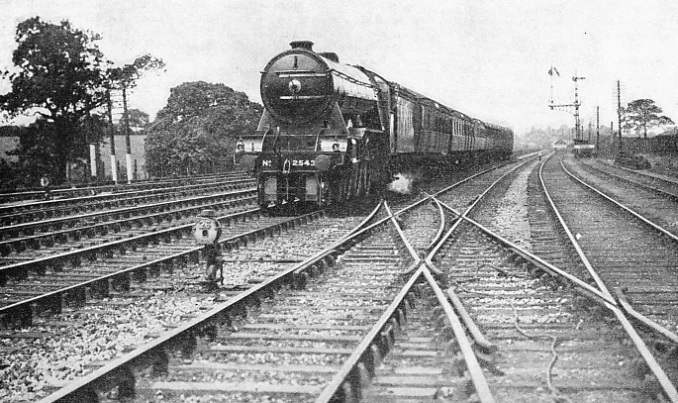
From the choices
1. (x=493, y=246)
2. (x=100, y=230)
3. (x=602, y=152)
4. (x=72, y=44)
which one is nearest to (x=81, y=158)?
(x=72, y=44)

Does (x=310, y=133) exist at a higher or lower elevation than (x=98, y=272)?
higher

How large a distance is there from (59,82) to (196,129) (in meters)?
9.78

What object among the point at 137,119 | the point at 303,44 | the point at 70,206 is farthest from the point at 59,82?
the point at 137,119

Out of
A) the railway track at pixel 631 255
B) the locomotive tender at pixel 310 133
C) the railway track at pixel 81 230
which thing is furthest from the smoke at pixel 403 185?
the railway track at pixel 631 255

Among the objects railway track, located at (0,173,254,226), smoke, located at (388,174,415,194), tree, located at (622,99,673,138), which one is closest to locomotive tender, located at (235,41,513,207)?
railway track, located at (0,173,254,226)

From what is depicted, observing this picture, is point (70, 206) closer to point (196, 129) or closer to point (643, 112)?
point (196, 129)

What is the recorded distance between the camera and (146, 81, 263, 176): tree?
40.3 meters

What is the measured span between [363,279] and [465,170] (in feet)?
94.7

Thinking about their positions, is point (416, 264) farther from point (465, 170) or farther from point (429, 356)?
point (465, 170)

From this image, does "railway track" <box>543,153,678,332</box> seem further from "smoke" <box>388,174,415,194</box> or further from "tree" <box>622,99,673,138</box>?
"tree" <box>622,99,673,138</box>

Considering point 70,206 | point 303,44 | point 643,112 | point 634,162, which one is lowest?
point 70,206

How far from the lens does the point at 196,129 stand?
132 ft

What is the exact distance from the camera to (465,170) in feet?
116

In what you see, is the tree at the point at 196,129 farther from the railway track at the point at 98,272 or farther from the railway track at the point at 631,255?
the railway track at the point at 98,272
